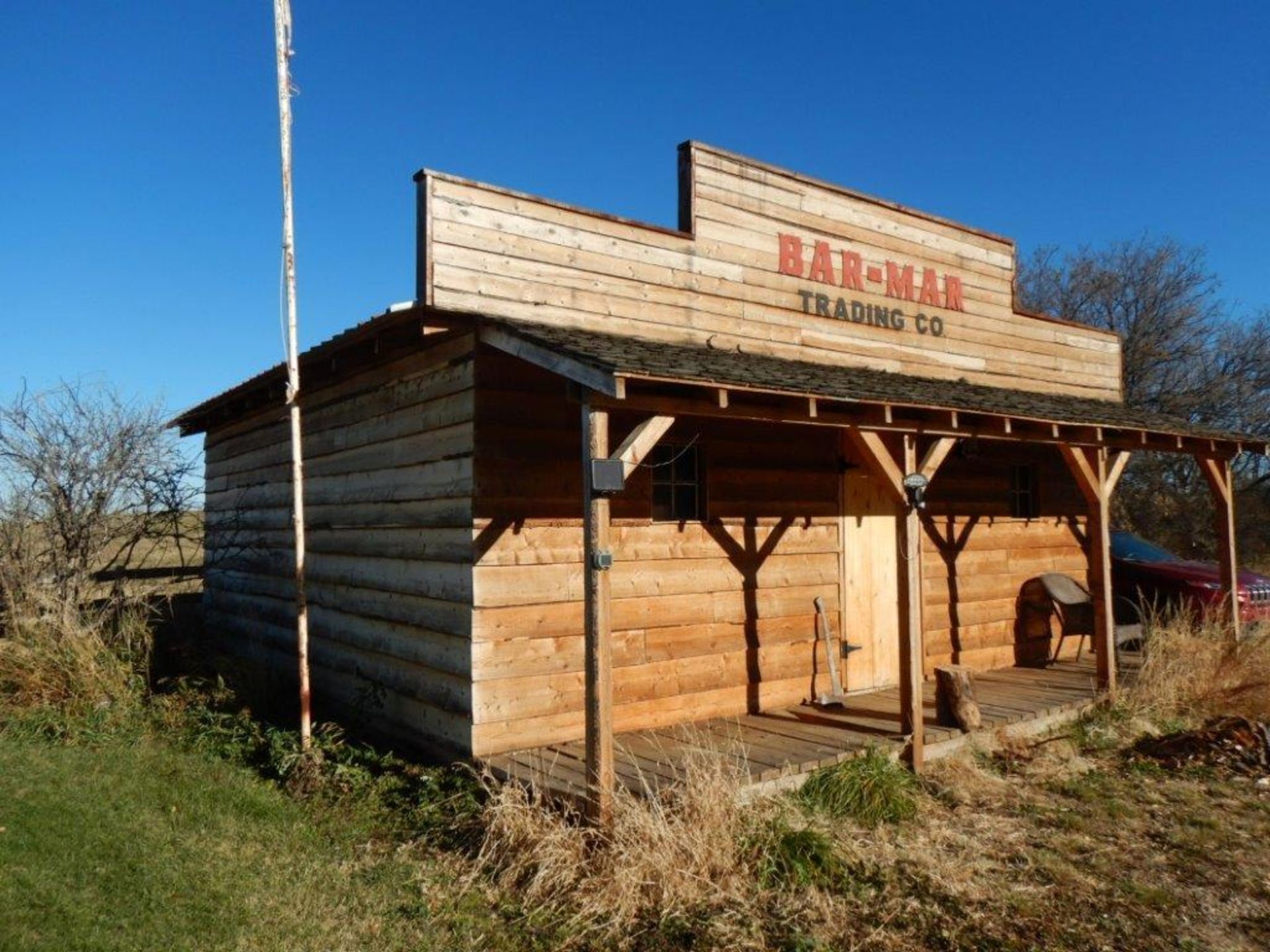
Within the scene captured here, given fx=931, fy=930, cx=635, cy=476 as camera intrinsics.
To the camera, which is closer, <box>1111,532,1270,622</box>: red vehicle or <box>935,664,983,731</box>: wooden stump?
<box>935,664,983,731</box>: wooden stump

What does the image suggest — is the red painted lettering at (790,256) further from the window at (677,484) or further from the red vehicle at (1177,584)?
the red vehicle at (1177,584)

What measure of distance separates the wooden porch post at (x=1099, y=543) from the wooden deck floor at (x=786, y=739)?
0.36m

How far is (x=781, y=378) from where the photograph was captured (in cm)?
676

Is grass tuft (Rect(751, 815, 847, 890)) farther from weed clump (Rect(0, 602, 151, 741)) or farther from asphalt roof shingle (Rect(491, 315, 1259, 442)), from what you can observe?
weed clump (Rect(0, 602, 151, 741))

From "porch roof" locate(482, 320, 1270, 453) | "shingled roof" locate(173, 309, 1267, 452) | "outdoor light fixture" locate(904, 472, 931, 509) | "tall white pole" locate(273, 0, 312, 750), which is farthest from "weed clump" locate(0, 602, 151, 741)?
"outdoor light fixture" locate(904, 472, 931, 509)

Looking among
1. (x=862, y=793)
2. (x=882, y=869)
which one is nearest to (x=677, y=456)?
(x=862, y=793)

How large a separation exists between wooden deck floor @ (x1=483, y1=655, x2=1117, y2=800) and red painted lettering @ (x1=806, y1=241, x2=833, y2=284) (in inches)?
167

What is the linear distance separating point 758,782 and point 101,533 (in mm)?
8471

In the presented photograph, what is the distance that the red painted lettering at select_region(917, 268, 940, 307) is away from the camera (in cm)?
1062

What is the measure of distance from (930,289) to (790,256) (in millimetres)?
2254

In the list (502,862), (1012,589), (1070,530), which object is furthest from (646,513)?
(1070,530)

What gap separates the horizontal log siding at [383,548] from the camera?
709 cm

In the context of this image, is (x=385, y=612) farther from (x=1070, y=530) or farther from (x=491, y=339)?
(x=1070, y=530)

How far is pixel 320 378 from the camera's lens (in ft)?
31.0
